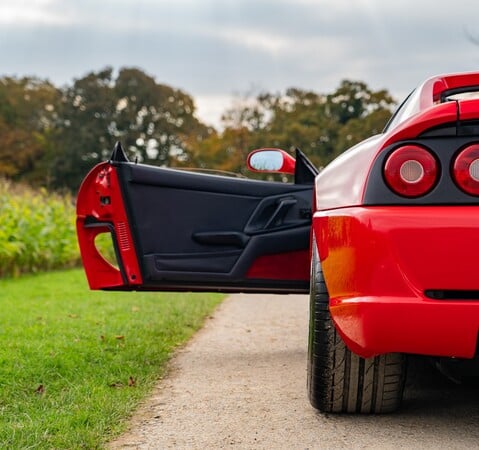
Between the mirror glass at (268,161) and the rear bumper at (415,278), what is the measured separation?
70.6 inches

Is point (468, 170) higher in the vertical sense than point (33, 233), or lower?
higher

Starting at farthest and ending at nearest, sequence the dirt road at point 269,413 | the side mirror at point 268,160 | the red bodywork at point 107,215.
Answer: the side mirror at point 268,160, the red bodywork at point 107,215, the dirt road at point 269,413

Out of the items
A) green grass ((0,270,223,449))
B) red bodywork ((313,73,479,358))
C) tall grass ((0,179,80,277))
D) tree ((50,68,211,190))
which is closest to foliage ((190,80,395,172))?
tree ((50,68,211,190))

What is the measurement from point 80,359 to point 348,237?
2.38 metres

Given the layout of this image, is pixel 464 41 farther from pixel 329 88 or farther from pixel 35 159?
pixel 35 159

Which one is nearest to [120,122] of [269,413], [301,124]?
[301,124]

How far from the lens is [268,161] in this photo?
4359 millimetres

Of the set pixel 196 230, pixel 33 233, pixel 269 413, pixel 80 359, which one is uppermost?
pixel 196 230

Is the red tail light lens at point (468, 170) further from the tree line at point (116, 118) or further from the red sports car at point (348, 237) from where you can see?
the tree line at point (116, 118)

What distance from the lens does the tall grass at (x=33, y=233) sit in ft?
34.5

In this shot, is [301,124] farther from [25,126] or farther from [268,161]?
[268,161]

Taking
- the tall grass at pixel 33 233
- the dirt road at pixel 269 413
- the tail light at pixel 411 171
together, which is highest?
the tail light at pixel 411 171

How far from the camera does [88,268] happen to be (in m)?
4.45

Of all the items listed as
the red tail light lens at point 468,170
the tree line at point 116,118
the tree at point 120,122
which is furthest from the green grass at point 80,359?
the tree at point 120,122
